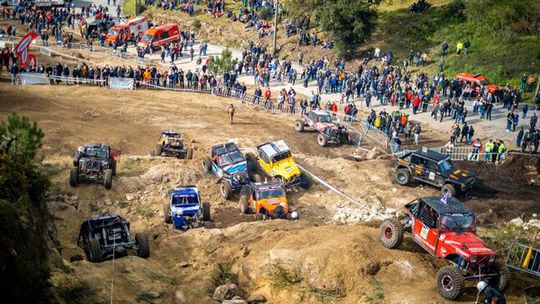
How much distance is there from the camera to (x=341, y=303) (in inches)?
698

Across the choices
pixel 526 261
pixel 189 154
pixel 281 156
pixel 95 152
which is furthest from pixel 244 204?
pixel 526 261

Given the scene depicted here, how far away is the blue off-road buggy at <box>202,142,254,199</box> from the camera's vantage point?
2795 centimetres

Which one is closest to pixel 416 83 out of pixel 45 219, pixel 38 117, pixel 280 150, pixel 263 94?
pixel 263 94

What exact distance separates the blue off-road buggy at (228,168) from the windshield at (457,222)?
11484 millimetres

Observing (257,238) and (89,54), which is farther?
(89,54)

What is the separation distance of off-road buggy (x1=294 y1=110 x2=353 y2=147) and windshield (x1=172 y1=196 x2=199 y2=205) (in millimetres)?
12106

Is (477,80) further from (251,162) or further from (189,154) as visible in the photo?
(189,154)

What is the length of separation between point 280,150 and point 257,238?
27.3 feet

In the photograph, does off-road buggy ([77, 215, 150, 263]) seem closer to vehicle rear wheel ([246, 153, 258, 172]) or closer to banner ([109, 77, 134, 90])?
vehicle rear wheel ([246, 153, 258, 172])

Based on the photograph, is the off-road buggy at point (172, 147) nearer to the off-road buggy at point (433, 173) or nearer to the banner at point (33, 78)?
the off-road buggy at point (433, 173)

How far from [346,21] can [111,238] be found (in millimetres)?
35268

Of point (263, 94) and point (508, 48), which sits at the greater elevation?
point (508, 48)

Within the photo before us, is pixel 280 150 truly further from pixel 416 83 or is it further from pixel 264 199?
pixel 416 83

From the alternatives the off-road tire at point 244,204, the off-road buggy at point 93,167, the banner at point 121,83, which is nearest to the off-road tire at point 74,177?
the off-road buggy at point 93,167
